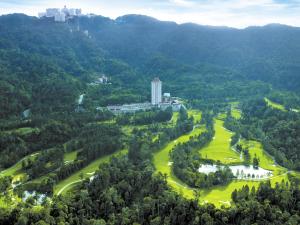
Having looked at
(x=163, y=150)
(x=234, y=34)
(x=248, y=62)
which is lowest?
(x=163, y=150)

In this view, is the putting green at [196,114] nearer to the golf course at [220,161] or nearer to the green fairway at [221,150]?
the golf course at [220,161]

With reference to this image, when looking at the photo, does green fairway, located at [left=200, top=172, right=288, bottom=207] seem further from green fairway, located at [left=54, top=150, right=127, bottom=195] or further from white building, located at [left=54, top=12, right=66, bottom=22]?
white building, located at [left=54, top=12, right=66, bottom=22]

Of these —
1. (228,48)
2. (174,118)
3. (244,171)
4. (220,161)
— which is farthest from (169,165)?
(228,48)

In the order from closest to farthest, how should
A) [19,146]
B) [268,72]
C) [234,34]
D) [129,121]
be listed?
[19,146] < [129,121] < [268,72] < [234,34]

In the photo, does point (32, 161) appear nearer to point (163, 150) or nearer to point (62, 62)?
point (163, 150)

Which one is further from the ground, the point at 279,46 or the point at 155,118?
the point at 279,46

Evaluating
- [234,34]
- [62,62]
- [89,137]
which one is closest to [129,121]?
[89,137]

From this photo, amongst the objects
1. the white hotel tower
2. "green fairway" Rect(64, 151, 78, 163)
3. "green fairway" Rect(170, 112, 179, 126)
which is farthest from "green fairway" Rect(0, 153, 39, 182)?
the white hotel tower

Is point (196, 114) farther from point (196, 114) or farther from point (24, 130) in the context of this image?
point (24, 130)
